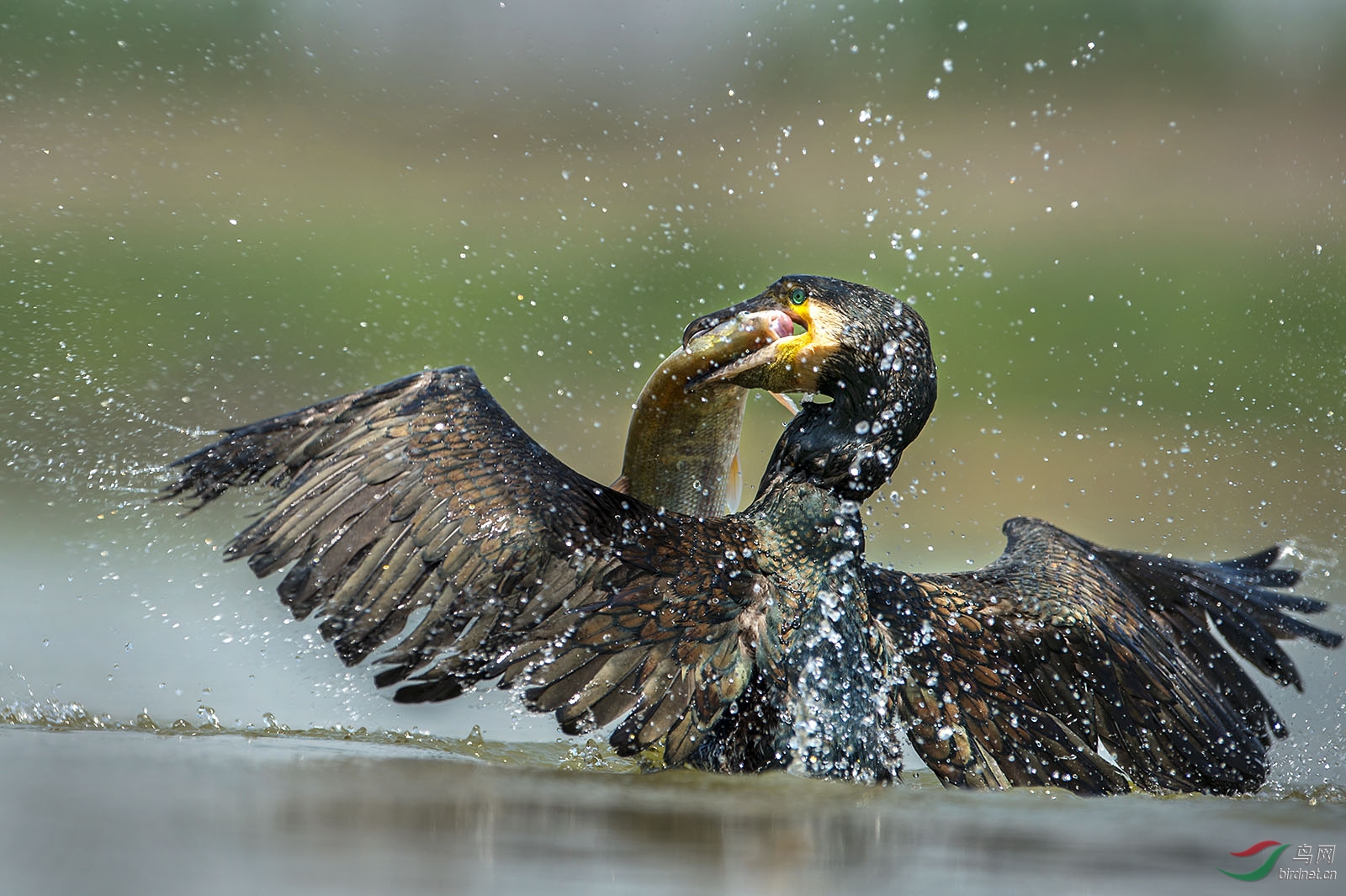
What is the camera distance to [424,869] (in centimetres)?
333

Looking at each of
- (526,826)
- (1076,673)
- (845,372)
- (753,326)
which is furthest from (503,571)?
(1076,673)

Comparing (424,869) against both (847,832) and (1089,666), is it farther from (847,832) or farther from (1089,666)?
(1089,666)

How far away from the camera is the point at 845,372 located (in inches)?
180

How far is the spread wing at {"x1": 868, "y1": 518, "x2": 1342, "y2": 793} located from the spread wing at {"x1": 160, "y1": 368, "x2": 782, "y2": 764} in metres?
0.61

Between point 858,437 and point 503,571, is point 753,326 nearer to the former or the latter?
point 858,437

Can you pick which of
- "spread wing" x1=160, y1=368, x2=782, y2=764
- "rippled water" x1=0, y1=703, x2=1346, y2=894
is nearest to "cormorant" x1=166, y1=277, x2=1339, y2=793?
"spread wing" x1=160, y1=368, x2=782, y2=764

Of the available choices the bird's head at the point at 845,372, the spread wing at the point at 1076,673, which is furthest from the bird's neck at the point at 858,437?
the spread wing at the point at 1076,673

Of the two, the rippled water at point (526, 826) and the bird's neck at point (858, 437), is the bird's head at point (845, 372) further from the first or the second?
the rippled water at point (526, 826)

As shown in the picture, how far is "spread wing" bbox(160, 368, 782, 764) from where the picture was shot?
417 cm

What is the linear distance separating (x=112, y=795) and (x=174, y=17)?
12584 millimetres

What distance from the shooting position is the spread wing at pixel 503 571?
164 inches

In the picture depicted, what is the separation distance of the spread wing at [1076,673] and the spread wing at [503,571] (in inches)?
24.0

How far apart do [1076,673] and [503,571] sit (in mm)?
1877

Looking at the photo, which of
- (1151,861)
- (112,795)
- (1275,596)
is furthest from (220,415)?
(1151,861)
